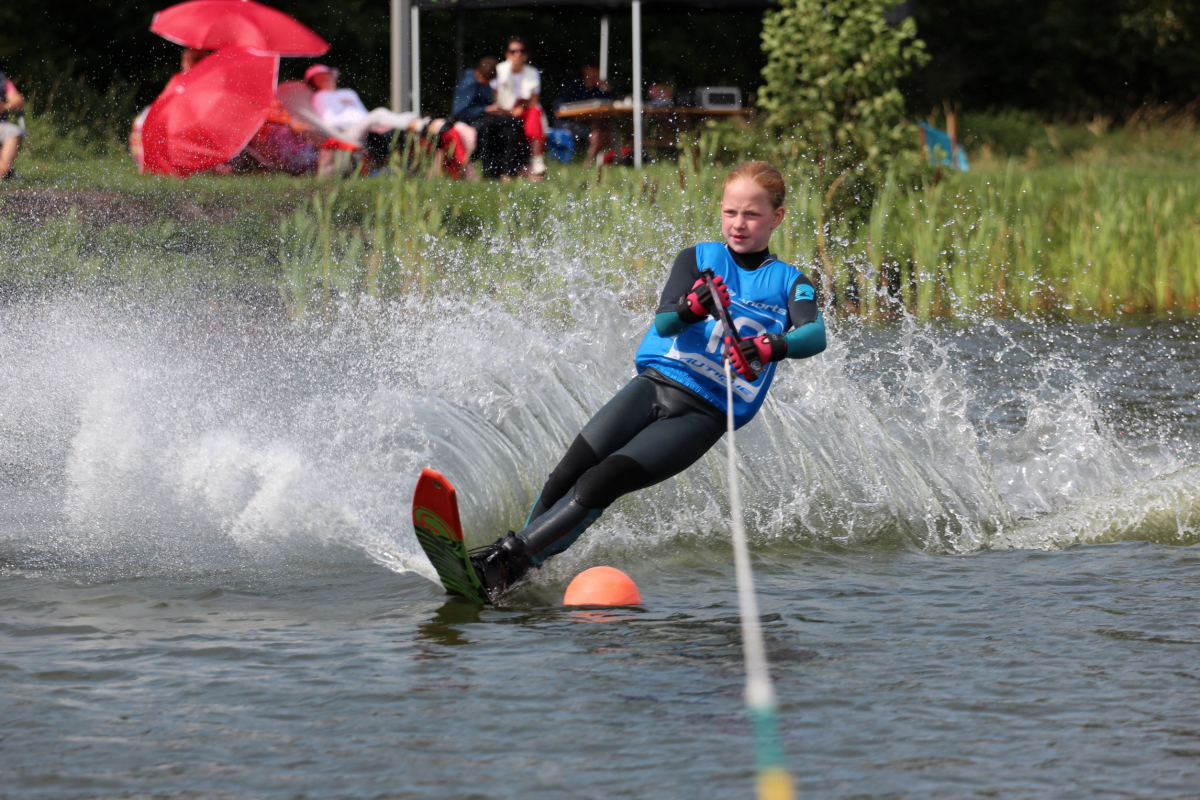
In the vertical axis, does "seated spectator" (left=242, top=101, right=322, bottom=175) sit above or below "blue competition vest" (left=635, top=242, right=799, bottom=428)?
above

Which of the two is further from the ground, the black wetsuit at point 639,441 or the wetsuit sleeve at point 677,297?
the wetsuit sleeve at point 677,297

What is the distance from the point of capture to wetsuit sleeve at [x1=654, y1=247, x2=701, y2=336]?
4.97 meters

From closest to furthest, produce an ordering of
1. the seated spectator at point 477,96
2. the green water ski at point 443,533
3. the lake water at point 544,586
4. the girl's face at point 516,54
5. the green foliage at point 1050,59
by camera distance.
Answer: the lake water at point 544,586
the green water ski at point 443,533
the seated spectator at point 477,96
the girl's face at point 516,54
the green foliage at point 1050,59

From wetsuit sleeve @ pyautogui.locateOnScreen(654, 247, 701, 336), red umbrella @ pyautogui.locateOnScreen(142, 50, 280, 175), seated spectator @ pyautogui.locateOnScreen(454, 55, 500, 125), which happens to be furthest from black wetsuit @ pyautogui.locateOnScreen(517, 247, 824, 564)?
seated spectator @ pyautogui.locateOnScreen(454, 55, 500, 125)

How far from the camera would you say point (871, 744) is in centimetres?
353

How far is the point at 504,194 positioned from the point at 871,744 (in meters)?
8.68

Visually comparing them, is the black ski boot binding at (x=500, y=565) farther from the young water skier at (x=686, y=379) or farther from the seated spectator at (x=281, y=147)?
the seated spectator at (x=281, y=147)

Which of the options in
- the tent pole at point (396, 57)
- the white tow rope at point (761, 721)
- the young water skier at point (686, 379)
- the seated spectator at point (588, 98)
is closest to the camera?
the white tow rope at point (761, 721)

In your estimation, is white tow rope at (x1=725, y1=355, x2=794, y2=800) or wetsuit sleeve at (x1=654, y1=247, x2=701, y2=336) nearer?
white tow rope at (x1=725, y1=355, x2=794, y2=800)

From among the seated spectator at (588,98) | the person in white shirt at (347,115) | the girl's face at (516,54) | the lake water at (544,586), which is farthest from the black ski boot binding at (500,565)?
the seated spectator at (588,98)

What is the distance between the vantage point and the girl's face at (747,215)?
515 cm

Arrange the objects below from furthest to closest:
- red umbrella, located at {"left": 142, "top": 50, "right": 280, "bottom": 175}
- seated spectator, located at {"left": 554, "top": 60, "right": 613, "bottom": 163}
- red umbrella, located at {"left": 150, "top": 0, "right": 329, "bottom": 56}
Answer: seated spectator, located at {"left": 554, "top": 60, "right": 613, "bottom": 163} < red umbrella, located at {"left": 150, "top": 0, "right": 329, "bottom": 56} < red umbrella, located at {"left": 142, "top": 50, "right": 280, "bottom": 175}

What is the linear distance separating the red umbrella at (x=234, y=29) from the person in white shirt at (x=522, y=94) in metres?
1.96

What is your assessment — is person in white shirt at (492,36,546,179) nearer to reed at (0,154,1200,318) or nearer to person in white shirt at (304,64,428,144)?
Answer: person in white shirt at (304,64,428,144)
